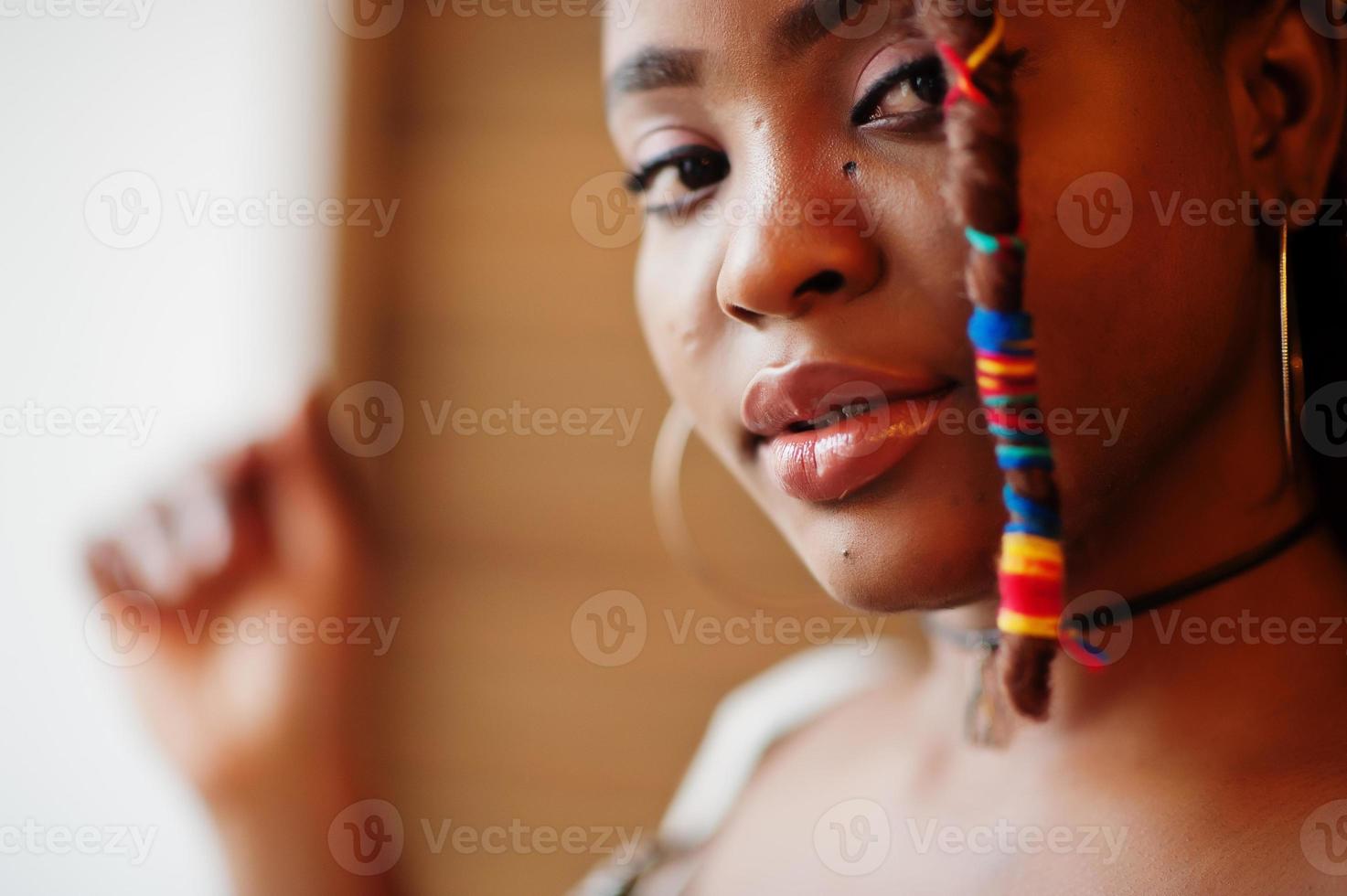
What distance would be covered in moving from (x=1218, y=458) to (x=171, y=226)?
1177mm

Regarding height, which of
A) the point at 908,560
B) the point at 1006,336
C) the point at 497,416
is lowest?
the point at 497,416

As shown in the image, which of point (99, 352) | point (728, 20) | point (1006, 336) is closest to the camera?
point (1006, 336)

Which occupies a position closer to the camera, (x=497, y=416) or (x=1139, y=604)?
(x=1139, y=604)

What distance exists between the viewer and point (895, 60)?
2.03 ft

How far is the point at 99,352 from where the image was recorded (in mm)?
1172

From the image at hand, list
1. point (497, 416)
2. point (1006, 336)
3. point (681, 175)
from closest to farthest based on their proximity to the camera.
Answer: point (1006, 336), point (681, 175), point (497, 416)

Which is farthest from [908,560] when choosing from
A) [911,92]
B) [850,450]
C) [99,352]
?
[99,352]

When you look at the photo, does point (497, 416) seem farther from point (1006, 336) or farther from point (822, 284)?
point (1006, 336)

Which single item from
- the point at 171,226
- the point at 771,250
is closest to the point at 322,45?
the point at 171,226

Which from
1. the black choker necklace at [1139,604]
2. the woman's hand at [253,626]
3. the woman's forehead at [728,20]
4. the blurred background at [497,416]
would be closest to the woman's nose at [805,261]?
the woman's forehead at [728,20]

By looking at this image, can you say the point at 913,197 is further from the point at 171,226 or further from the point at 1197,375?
the point at 171,226

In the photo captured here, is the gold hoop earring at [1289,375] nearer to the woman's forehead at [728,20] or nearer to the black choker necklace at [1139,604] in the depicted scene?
the black choker necklace at [1139,604]

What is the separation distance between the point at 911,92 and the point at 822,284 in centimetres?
13

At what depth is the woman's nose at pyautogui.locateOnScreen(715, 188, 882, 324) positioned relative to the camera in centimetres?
62
